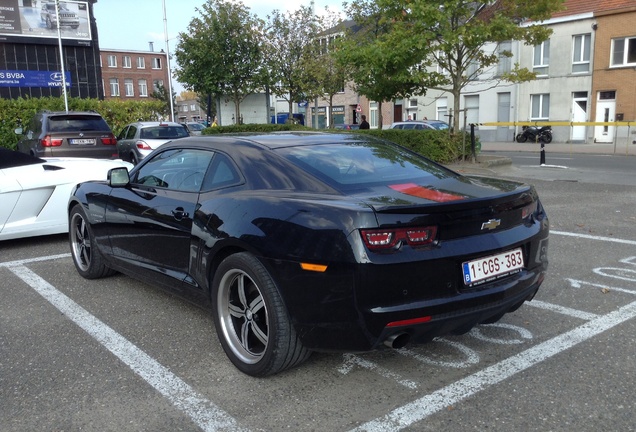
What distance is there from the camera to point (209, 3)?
2945 centimetres

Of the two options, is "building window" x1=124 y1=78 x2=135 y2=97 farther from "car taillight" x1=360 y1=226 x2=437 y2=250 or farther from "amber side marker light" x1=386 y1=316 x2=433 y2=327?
"amber side marker light" x1=386 y1=316 x2=433 y2=327

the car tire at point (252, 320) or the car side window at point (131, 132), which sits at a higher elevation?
the car side window at point (131, 132)

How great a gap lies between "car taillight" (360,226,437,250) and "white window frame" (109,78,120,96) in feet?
266

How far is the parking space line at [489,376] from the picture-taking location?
2.95 m

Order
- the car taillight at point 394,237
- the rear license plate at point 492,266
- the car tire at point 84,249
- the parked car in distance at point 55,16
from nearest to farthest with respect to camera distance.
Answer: the car taillight at point 394,237 → the rear license plate at point 492,266 → the car tire at point 84,249 → the parked car in distance at point 55,16

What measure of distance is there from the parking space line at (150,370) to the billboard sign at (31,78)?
37.3 meters

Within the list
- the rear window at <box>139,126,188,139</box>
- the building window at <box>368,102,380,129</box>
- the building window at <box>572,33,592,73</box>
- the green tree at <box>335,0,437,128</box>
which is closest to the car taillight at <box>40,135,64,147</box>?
the rear window at <box>139,126,188,139</box>

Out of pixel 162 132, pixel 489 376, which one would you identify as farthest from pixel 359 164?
pixel 162 132

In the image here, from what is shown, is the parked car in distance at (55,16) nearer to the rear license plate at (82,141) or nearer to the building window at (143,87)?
the rear license plate at (82,141)

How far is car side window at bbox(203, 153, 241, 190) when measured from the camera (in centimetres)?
382

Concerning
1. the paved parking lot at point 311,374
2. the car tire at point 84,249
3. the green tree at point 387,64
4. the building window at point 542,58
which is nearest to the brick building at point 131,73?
the building window at point 542,58

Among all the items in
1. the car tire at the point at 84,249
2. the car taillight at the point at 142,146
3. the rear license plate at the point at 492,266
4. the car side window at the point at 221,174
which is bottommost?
the car tire at the point at 84,249

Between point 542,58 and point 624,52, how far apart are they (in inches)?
188

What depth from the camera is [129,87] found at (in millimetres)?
78812
